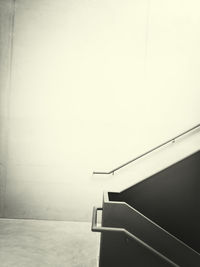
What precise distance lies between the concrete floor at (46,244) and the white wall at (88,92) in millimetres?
273

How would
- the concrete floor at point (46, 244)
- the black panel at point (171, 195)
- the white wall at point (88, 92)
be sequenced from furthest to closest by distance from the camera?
the white wall at point (88, 92) → the black panel at point (171, 195) → the concrete floor at point (46, 244)

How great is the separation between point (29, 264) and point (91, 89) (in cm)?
223

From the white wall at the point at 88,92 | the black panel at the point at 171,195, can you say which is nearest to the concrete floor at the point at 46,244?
the white wall at the point at 88,92

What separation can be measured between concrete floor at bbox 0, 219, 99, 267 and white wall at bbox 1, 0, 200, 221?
27 cm

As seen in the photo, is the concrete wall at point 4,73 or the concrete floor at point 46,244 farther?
the concrete wall at point 4,73

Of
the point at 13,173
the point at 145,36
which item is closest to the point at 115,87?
the point at 145,36

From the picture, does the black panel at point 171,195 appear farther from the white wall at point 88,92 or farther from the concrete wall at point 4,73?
the concrete wall at point 4,73

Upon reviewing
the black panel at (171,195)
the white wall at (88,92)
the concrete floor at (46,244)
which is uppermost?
the white wall at (88,92)

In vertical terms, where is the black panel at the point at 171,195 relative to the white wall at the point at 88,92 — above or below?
below

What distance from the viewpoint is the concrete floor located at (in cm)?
233

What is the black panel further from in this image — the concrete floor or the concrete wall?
the concrete wall

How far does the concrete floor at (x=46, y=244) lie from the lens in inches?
91.8

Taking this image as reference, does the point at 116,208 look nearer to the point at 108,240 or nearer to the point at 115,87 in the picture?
the point at 108,240

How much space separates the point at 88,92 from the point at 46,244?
6.37 feet
